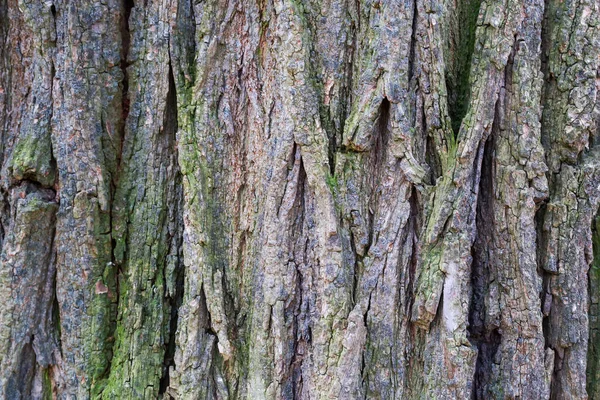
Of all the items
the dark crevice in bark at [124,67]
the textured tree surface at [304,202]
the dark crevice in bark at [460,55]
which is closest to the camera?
the textured tree surface at [304,202]

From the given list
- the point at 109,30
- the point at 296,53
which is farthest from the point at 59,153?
the point at 296,53

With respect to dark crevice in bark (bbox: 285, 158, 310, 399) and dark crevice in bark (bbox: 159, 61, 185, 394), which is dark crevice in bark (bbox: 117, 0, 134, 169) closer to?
dark crevice in bark (bbox: 159, 61, 185, 394)

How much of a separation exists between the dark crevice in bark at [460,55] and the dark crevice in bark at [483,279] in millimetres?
138

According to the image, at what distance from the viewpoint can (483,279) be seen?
1.69 metres

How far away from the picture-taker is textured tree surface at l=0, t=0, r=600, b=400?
1630 millimetres

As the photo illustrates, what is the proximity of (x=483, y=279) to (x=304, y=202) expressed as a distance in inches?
25.5

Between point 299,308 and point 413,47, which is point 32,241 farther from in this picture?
point 413,47

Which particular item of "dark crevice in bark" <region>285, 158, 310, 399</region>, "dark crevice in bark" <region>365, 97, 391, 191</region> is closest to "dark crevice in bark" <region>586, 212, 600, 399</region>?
"dark crevice in bark" <region>365, 97, 391, 191</region>

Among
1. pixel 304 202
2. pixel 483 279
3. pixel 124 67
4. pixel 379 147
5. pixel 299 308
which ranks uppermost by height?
pixel 124 67

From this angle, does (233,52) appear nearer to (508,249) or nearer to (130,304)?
(130,304)

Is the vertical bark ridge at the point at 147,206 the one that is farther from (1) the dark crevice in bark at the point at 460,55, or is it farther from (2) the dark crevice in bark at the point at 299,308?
(1) the dark crevice in bark at the point at 460,55

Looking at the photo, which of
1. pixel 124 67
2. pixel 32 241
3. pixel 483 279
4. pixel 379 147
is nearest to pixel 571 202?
pixel 483 279

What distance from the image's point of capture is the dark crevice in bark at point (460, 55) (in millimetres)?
1734

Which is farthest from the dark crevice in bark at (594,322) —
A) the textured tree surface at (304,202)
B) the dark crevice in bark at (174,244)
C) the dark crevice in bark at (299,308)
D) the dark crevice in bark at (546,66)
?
the dark crevice in bark at (174,244)
